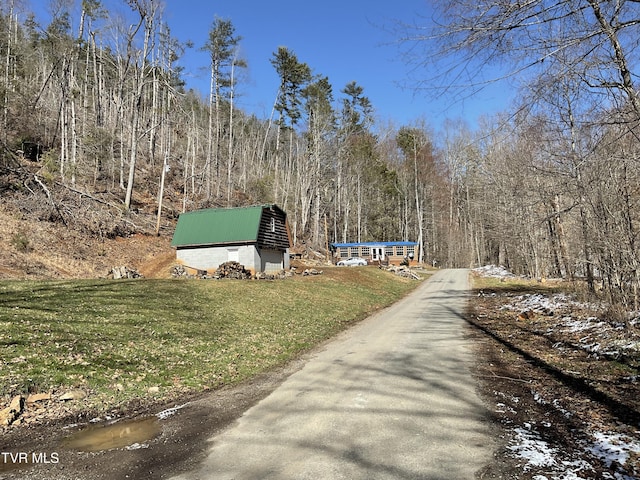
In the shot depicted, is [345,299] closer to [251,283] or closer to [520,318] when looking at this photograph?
[251,283]

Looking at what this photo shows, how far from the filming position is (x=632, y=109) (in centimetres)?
479

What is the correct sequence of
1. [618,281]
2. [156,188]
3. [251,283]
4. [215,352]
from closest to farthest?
[215,352] < [618,281] < [251,283] < [156,188]

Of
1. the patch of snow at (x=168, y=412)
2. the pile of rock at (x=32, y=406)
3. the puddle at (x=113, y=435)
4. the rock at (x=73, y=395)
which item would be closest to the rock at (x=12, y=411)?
the pile of rock at (x=32, y=406)

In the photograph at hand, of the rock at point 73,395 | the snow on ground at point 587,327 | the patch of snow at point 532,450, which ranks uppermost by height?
the snow on ground at point 587,327

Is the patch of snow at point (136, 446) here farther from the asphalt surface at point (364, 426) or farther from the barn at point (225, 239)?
the barn at point (225, 239)

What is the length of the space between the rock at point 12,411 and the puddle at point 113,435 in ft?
3.12

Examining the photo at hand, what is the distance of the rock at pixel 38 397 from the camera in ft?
17.6

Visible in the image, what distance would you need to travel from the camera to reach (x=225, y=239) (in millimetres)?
26109

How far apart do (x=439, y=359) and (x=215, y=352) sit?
186 inches

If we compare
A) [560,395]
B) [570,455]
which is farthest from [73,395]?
[560,395]

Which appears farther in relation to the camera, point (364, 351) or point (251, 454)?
point (364, 351)

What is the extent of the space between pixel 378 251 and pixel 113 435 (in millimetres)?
48503

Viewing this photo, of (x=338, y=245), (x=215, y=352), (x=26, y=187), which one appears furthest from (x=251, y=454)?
(x=338, y=245)

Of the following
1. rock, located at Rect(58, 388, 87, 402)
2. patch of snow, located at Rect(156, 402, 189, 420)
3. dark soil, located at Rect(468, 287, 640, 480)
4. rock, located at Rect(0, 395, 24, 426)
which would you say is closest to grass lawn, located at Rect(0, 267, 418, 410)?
rock, located at Rect(58, 388, 87, 402)
